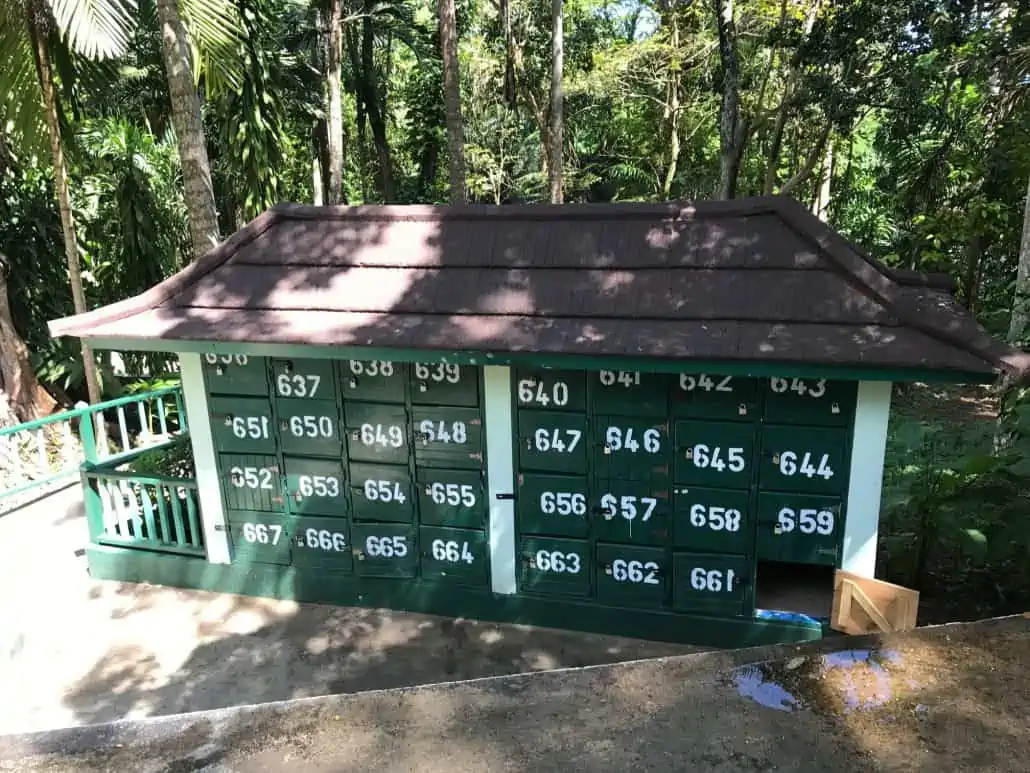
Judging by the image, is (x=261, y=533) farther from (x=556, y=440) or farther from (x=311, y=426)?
(x=556, y=440)

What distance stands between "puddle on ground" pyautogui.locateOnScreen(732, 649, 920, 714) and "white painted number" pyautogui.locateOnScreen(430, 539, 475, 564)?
3.57 metres

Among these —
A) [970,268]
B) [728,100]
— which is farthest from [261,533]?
[970,268]

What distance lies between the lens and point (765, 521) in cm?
468

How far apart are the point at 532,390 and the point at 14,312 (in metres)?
9.39

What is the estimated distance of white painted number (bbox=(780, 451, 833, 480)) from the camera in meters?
4.52

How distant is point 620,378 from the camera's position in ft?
15.6

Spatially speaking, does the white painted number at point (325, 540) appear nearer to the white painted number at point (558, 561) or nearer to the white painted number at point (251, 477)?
the white painted number at point (251, 477)

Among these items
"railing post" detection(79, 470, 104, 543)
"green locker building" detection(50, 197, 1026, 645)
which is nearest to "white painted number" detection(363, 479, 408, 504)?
"green locker building" detection(50, 197, 1026, 645)

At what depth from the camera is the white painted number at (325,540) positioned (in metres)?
5.54

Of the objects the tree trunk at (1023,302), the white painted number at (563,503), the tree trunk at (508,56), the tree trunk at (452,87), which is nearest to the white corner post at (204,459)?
the white painted number at (563,503)

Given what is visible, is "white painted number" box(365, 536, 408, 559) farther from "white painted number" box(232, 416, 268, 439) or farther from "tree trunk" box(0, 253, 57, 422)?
"tree trunk" box(0, 253, 57, 422)

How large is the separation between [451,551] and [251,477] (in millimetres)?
1647

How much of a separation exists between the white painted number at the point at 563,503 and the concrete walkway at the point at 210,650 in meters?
0.90

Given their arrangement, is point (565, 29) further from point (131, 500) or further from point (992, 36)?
point (131, 500)
